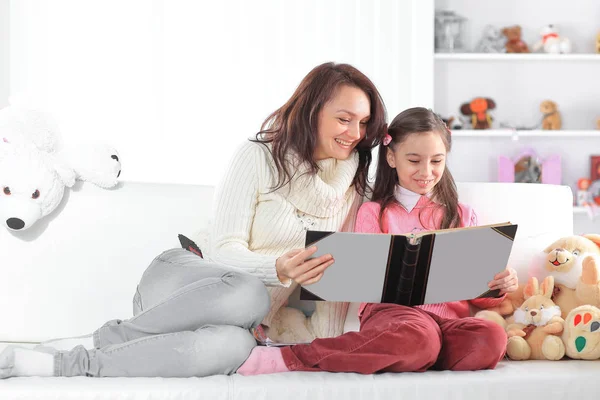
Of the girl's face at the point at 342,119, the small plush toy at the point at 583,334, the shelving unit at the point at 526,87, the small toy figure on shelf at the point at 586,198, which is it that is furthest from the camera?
the shelving unit at the point at 526,87

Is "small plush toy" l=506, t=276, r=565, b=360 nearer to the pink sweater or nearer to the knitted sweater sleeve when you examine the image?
the pink sweater

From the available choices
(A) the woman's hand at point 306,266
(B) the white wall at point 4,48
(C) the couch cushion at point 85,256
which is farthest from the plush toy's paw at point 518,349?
(B) the white wall at point 4,48

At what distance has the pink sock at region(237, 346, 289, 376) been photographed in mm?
1446

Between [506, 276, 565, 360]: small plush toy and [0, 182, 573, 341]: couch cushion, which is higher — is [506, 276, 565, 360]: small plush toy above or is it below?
below

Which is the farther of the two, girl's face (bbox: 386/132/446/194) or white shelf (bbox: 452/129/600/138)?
white shelf (bbox: 452/129/600/138)

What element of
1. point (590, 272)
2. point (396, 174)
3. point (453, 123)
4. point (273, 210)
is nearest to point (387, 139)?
point (396, 174)

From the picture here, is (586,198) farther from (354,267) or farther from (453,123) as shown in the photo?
(354,267)

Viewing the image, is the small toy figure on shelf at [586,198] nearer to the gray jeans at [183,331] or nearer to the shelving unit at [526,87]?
the shelving unit at [526,87]

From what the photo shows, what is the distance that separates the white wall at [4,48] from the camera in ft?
11.5

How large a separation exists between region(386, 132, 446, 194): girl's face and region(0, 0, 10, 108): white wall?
7.63 feet

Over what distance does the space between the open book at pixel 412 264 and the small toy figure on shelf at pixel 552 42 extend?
2570mm

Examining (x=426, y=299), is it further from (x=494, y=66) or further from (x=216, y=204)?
(x=494, y=66)

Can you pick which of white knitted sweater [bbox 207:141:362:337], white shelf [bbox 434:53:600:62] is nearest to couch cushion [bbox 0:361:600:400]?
white knitted sweater [bbox 207:141:362:337]

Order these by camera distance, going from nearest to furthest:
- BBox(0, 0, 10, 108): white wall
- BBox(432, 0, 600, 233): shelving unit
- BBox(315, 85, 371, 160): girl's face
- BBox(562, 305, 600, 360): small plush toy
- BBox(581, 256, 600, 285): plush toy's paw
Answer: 1. BBox(562, 305, 600, 360): small plush toy
2. BBox(581, 256, 600, 285): plush toy's paw
3. BBox(315, 85, 371, 160): girl's face
4. BBox(0, 0, 10, 108): white wall
5. BBox(432, 0, 600, 233): shelving unit
